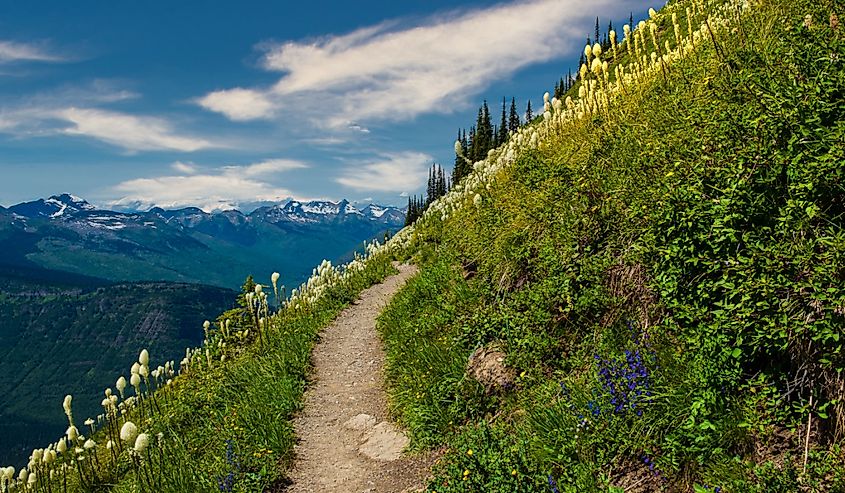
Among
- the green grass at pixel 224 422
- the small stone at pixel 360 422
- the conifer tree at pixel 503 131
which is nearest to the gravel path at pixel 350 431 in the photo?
the small stone at pixel 360 422

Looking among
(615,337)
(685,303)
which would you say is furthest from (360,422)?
(685,303)

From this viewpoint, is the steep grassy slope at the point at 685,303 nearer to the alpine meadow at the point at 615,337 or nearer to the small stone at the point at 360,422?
the alpine meadow at the point at 615,337

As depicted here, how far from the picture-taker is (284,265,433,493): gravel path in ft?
22.3

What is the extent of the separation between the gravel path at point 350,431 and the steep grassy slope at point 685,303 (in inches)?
17.2

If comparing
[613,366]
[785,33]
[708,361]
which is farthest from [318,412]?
[785,33]

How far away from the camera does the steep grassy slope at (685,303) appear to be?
382 cm

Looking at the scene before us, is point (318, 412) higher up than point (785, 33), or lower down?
lower down

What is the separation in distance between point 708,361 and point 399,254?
623 inches

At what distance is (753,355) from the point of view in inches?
160

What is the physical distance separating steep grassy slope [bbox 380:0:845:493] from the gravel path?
436 millimetres

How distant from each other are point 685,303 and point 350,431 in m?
5.44

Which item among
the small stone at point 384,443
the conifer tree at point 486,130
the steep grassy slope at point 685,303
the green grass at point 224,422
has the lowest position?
the small stone at point 384,443

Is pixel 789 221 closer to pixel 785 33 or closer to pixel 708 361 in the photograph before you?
pixel 708 361

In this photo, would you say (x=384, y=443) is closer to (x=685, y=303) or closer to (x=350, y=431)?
(x=350, y=431)
